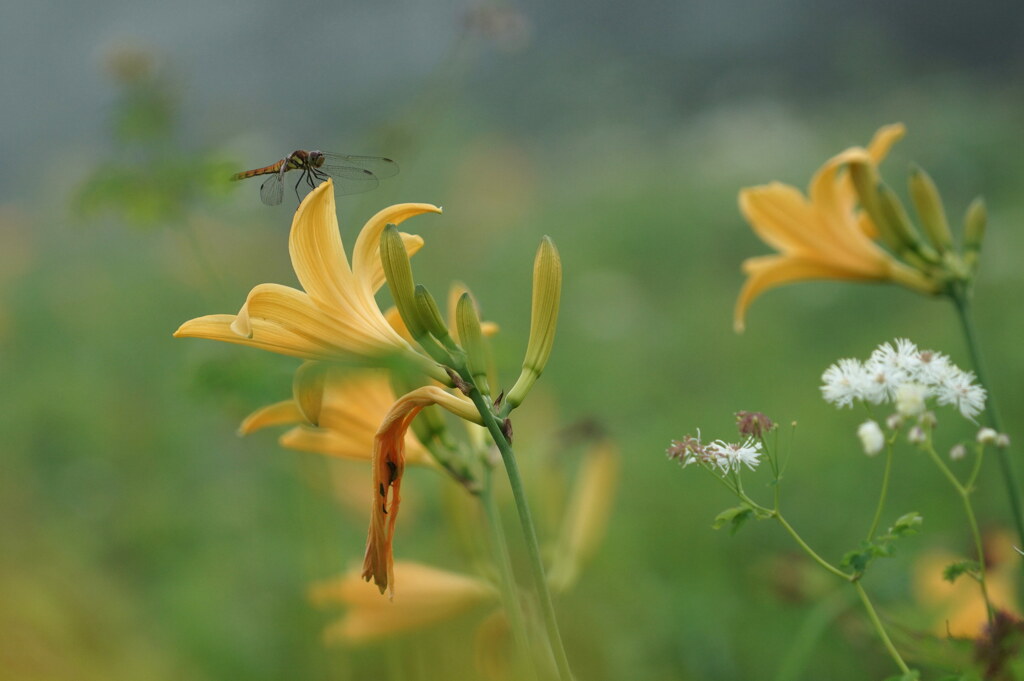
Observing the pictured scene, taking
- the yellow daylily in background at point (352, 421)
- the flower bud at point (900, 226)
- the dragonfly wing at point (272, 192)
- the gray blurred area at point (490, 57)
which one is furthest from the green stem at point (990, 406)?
the gray blurred area at point (490, 57)

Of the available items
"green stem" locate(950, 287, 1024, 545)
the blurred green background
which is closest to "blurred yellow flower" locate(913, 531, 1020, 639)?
the blurred green background

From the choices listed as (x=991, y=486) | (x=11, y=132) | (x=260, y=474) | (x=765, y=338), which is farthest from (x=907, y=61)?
(x=11, y=132)

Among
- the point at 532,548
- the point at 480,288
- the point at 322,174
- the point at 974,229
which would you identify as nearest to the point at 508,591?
the point at 532,548

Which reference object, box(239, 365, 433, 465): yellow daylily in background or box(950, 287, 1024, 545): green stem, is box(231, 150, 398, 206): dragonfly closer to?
box(239, 365, 433, 465): yellow daylily in background

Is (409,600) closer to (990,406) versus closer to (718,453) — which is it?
(718,453)

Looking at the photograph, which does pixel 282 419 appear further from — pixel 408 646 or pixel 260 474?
Result: pixel 260 474

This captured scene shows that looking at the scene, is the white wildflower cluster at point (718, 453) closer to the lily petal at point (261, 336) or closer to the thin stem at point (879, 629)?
the thin stem at point (879, 629)

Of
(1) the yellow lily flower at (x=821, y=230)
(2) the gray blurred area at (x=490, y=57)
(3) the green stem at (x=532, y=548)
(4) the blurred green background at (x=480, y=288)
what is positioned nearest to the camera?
(3) the green stem at (x=532, y=548)
